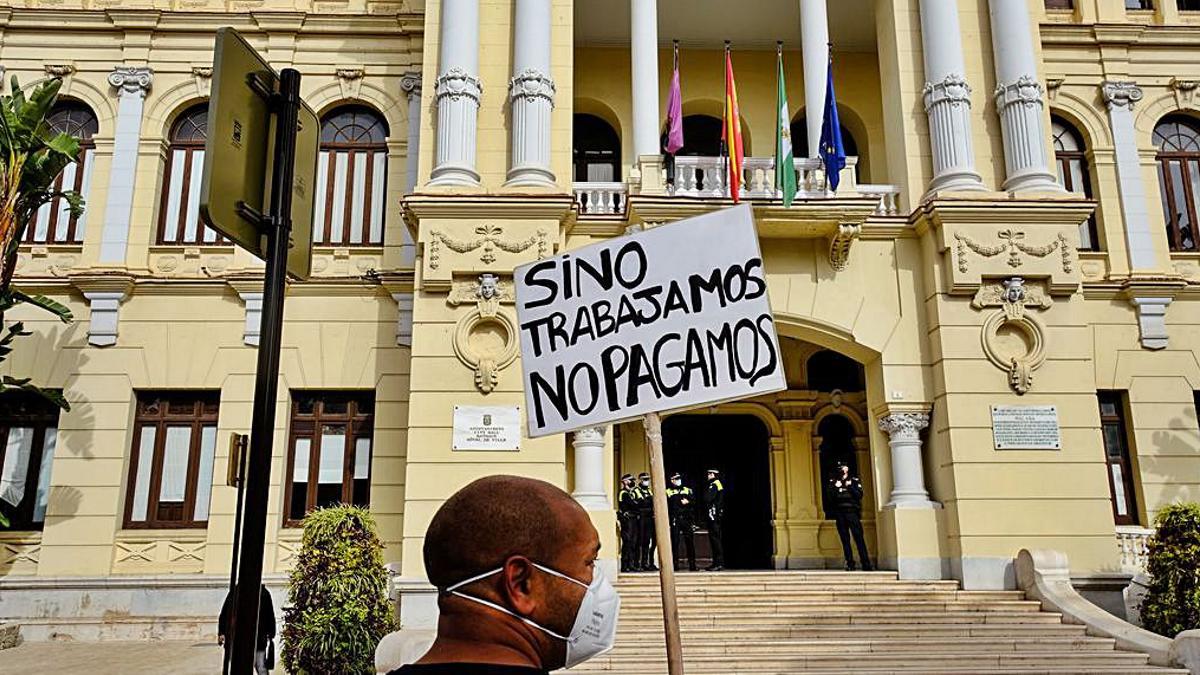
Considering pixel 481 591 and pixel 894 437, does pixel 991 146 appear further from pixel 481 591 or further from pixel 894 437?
pixel 481 591

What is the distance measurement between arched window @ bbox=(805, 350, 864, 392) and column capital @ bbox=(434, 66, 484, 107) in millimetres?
8100

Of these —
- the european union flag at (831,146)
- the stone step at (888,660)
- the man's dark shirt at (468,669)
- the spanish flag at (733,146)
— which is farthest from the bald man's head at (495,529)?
the european union flag at (831,146)

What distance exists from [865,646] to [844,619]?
992 millimetres

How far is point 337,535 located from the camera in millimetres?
11398

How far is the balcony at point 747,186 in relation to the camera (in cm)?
1450

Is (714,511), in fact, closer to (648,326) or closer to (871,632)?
(871,632)

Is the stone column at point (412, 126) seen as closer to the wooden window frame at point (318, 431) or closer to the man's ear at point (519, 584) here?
the wooden window frame at point (318, 431)

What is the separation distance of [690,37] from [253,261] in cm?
901

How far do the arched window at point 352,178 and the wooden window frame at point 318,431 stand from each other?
2.75m

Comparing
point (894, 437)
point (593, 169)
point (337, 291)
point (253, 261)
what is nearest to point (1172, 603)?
point (894, 437)

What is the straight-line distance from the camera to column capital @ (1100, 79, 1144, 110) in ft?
60.4

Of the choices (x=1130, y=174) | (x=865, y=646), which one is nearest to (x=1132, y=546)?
(x=865, y=646)

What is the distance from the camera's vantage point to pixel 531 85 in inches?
575

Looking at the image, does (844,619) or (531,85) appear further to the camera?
(531,85)
